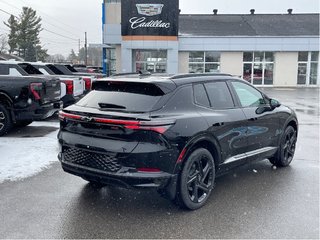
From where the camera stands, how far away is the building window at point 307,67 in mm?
30875

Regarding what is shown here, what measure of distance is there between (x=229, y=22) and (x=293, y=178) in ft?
103

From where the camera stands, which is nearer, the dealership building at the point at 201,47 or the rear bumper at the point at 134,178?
the rear bumper at the point at 134,178

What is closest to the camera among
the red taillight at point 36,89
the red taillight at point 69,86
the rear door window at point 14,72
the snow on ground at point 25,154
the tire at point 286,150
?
the snow on ground at point 25,154

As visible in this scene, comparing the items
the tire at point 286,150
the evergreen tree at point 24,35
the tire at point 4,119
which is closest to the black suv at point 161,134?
the tire at point 286,150

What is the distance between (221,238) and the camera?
12.2 feet

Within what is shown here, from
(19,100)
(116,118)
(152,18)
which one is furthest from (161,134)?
(152,18)

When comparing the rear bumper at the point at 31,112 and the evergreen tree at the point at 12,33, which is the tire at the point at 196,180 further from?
the evergreen tree at the point at 12,33

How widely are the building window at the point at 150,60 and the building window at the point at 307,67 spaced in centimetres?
1179

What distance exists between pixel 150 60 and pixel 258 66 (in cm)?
939

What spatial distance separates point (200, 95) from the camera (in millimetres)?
4758

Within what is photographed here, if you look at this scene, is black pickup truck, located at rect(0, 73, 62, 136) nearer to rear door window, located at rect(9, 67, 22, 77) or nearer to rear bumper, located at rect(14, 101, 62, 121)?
rear bumper, located at rect(14, 101, 62, 121)

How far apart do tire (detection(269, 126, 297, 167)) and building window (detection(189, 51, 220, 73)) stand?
973 inches

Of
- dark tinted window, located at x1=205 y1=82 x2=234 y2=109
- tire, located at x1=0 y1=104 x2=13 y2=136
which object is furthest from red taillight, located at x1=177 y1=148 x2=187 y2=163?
tire, located at x1=0 y1=104 x2=13 y2=136

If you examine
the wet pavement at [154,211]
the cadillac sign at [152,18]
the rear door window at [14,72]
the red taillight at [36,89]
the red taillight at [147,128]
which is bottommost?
the wet pavement at [154,211]
